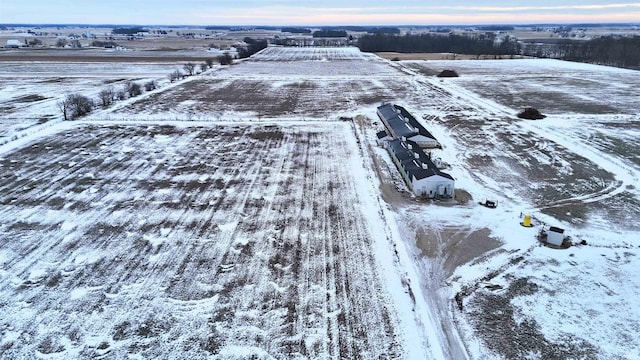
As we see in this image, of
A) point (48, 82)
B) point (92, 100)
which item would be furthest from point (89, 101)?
point (48, 82)

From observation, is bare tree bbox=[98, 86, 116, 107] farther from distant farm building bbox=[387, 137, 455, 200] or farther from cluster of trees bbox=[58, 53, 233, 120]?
distant farm building bbox=[387, 137, 455, 200]

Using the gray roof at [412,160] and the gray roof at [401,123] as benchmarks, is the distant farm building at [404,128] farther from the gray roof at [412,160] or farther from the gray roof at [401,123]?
the gray roof at [412,160]

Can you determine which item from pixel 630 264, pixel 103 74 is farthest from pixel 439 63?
pixel 630 264

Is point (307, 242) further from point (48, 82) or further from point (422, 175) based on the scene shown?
point (48, 82)

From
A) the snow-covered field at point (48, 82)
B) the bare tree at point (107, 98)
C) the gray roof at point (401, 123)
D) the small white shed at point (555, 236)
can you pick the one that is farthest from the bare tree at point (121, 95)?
the small white shed at point (555, 236)

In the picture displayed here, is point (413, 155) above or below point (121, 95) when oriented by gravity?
below

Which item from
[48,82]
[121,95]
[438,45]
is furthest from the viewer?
[438,45]

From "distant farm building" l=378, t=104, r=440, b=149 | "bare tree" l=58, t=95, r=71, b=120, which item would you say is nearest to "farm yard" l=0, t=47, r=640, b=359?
"distant farm building" l=378, t=104, r=440, b=149
